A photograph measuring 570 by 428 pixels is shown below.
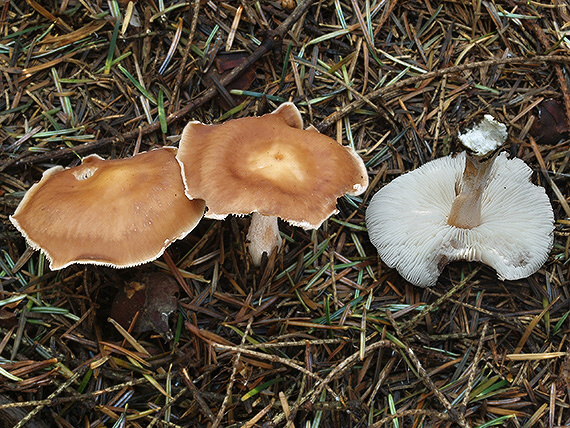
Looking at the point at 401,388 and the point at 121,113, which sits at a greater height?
the point at 121,113

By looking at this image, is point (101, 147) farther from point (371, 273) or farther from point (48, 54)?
point (371, 273)

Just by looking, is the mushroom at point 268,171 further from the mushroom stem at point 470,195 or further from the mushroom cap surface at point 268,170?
the mushroom stem at point 470,195

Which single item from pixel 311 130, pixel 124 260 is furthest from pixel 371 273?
pixel 124 260

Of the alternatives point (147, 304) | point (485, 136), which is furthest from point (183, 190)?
point (485, 136)

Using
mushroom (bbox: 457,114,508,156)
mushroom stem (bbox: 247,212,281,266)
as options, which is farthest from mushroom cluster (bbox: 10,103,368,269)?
mushroom (bbox: 457,114,508,156)

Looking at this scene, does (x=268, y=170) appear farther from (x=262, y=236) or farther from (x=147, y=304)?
(x=147, y=304)

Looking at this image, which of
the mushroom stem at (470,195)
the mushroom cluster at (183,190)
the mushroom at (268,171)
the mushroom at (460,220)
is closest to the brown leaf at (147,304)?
the mushroom cluster at (183,190)
